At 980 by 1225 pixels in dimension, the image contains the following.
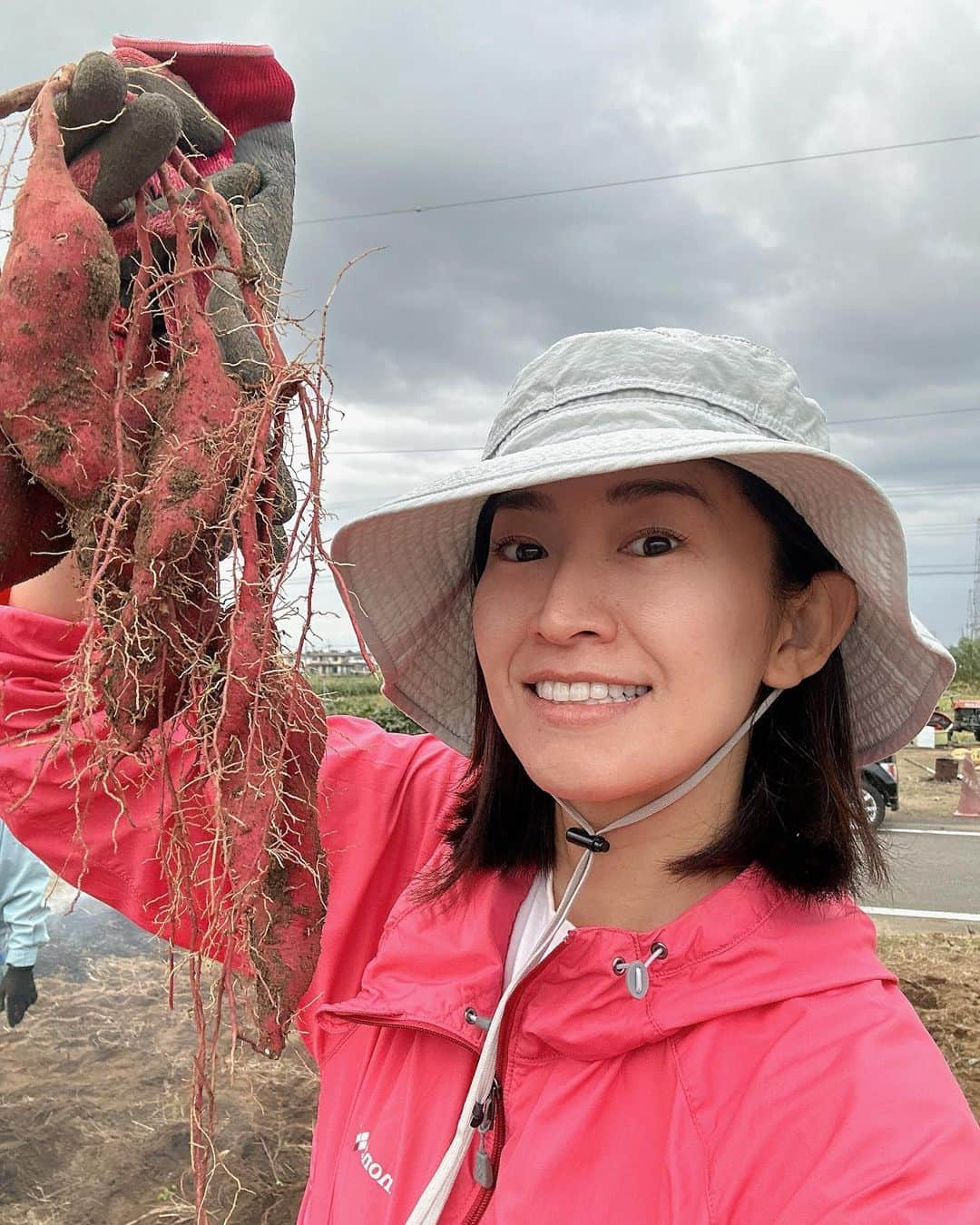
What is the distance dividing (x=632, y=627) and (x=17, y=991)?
355cm

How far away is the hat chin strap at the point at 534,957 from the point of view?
83cm

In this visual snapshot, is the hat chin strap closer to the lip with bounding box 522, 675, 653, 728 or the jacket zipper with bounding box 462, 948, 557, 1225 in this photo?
the jacket zipper with bounding box 462, 948, 557, 1225

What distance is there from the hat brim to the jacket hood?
0.90 feet

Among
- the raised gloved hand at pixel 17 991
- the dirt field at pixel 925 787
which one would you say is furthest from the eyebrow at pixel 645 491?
the dirt field at pixel 925 787

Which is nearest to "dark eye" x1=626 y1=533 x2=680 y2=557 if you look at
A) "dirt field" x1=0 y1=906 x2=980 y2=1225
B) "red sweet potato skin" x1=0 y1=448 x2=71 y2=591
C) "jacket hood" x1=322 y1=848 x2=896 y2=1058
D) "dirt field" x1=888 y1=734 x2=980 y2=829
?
"jacket hood" x1=322 y1=848 x2=896 y2=1058

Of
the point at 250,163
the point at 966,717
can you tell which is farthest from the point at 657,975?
the point at 966,717

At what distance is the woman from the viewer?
0.74 m

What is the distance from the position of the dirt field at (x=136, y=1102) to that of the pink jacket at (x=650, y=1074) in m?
1.30

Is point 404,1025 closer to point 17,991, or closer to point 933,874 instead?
point 17,991

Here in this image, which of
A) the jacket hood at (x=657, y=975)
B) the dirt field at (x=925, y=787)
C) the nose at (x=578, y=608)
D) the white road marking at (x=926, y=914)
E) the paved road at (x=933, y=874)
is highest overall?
the nose at (x=578, y=608)

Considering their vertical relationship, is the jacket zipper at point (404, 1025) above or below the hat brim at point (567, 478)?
below

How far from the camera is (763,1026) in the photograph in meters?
0.78

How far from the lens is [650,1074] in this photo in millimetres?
802

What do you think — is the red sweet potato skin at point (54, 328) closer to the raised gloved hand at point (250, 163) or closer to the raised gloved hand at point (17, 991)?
the raised gloved hand at point (250, 163)
